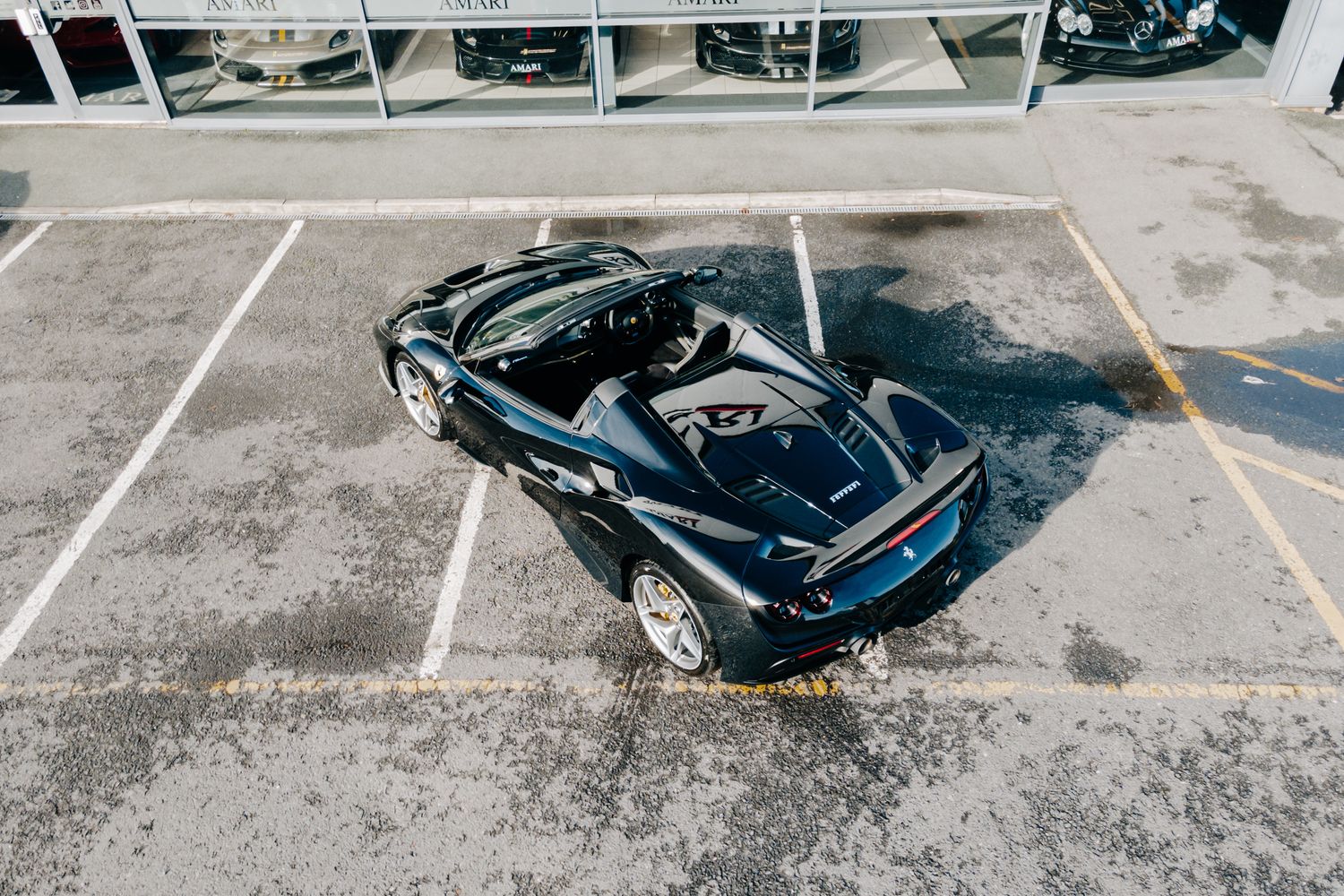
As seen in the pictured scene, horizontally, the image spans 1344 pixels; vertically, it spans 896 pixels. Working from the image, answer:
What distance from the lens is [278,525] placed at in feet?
18.8

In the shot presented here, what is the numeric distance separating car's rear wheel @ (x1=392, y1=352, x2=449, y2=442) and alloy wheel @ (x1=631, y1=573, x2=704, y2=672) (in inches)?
81.1

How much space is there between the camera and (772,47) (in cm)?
1005

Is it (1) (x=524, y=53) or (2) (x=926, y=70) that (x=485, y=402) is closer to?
(1) (x=524, y=53)

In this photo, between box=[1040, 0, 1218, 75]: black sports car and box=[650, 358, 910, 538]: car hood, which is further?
box=[1040, 0, 1218, 75]: black sports car

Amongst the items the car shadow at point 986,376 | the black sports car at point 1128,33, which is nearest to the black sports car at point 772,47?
the black sports car at point 1128,33

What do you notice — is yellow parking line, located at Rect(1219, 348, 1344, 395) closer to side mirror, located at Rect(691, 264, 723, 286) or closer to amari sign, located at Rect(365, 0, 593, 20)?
side mirror, located at Rect(691, 264, 723, 286)

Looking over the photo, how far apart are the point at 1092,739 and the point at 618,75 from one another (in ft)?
28.9

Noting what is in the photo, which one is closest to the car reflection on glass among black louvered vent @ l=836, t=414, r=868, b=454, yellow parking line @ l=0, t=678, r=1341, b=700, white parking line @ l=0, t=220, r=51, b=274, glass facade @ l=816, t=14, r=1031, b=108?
white parking line @ l=0, t=220, r=51, b=274

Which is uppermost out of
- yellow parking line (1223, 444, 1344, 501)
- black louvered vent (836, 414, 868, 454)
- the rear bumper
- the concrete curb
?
black louvered vent (836, 414, 868, 454)

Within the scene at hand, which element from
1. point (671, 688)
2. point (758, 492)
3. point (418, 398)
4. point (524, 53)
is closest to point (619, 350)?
point (758, 492)

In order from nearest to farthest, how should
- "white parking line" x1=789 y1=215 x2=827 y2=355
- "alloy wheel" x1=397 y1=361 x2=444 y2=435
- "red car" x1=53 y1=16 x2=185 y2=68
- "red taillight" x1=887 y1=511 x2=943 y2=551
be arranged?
"red taillight" x1=887 y1=511 x2=943 y2=551 < "alloy wheel" x1=397 y1=361 x2=444 y2=435 < "white parking line" x1=789 y1=215 x2=827 y2=355 < "red car" x1=53 y1=16 x2=185 y2=68

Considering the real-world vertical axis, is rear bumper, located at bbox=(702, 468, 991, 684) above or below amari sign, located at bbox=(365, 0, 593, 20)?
below

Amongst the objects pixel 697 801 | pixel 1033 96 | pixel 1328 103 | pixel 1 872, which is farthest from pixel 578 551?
pixel 1328 103

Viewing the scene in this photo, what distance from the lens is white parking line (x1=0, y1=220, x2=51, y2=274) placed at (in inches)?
342
